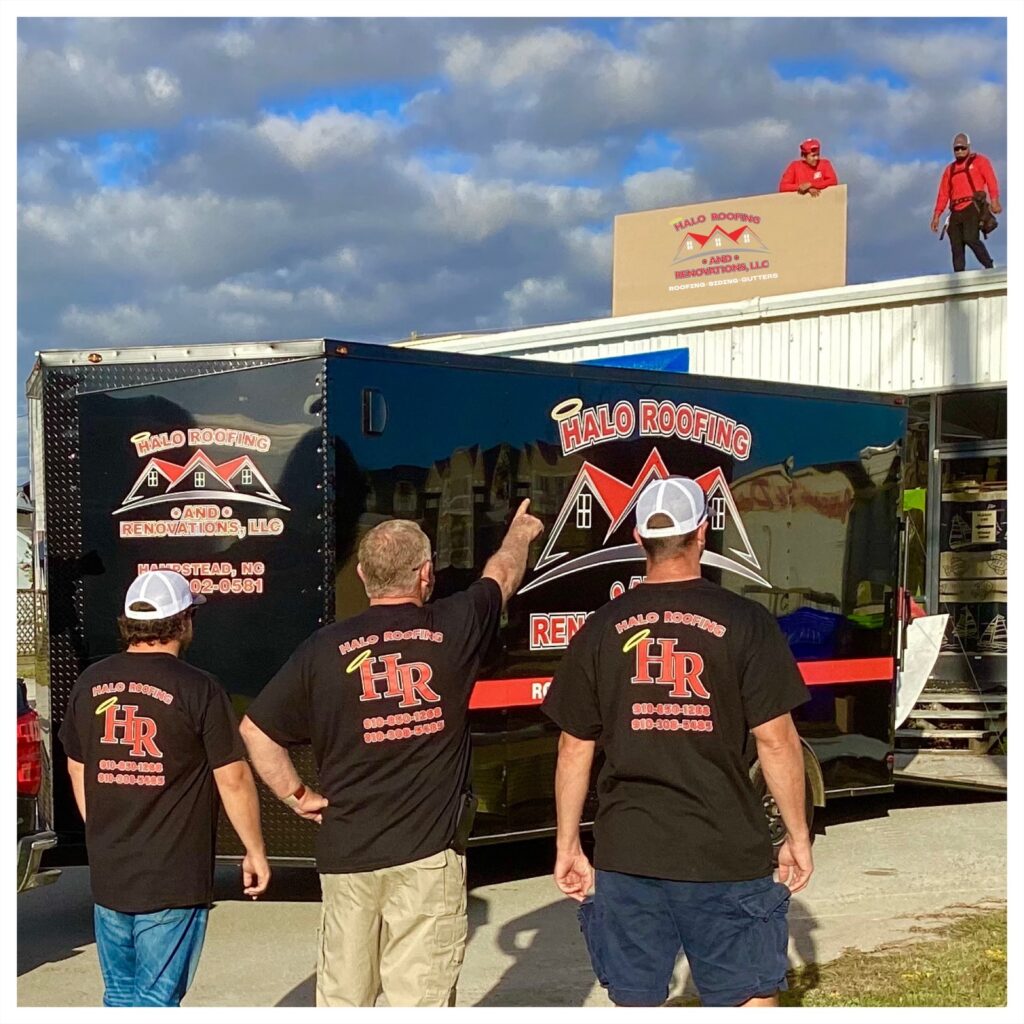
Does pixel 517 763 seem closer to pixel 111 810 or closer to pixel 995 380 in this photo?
pixel 111 810

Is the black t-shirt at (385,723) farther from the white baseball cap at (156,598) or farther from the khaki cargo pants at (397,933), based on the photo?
the white baseball cap at (156,598)

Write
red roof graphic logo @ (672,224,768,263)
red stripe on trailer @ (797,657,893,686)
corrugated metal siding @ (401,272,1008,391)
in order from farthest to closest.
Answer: red roof graphic logo @ (672,224,768,263)
corrugated metal siding @ (401,272,1008,391)
red stripe on trailer @ (797,657,893,686)

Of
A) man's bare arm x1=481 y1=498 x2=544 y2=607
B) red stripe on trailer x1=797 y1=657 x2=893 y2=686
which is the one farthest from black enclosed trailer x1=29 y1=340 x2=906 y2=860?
man's bare arm x1=481 y1=498 x2=544 y2=607

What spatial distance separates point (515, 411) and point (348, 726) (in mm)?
3698

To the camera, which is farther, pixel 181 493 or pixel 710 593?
pixel 181 493

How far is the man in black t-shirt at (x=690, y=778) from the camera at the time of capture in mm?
4145

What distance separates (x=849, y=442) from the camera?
31.5 feet

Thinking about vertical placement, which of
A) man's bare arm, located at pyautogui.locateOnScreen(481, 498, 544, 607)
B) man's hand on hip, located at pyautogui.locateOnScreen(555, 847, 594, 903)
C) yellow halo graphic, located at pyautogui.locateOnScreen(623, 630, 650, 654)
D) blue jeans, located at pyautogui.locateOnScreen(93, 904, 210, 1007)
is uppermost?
man's bare arm, located at pyautogui.locateOnScreen(481, 498, 544, 607)

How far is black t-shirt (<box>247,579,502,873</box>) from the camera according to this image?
4.37 m

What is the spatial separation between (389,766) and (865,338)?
983 centimetres

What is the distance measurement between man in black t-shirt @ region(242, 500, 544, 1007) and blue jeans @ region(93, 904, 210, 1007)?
429 mm

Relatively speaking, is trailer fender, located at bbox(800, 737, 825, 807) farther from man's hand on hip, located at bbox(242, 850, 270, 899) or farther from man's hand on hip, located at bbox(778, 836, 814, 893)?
man's hand on hip, located at bbox(242, 850, 270, 899)

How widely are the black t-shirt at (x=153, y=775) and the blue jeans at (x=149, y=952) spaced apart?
0.17 ft
